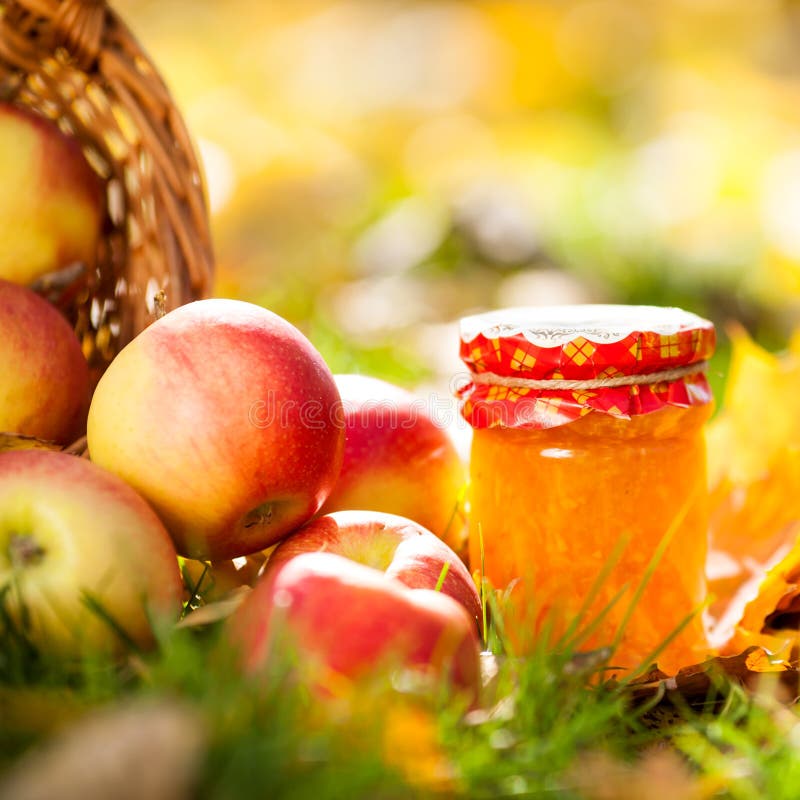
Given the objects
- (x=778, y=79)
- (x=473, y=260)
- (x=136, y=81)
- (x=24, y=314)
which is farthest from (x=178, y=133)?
(x=778, y=79)

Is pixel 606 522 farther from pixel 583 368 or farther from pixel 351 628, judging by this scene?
pixel 351 628

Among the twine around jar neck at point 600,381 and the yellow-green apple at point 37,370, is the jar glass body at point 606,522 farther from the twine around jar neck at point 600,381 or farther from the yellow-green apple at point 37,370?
the yellow-green apple at point 37,370

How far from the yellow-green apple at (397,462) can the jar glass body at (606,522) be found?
102 mm

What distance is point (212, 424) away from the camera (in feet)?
2.55

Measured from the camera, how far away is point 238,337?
802 millimetres

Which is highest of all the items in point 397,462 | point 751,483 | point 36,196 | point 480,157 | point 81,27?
point 81,27

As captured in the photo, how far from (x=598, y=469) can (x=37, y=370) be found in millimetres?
513

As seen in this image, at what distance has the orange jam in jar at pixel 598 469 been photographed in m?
0.84

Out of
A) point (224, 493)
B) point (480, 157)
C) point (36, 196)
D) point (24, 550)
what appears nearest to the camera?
point (24, 550)

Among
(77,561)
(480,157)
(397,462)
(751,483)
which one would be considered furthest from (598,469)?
(480,157)

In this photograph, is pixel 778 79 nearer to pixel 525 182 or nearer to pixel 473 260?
pixel 525 182

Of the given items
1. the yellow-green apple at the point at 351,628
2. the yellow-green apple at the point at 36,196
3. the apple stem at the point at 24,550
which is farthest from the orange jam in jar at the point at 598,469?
the yellow-green apple at the point at 36,196

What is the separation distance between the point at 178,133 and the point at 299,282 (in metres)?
1.44

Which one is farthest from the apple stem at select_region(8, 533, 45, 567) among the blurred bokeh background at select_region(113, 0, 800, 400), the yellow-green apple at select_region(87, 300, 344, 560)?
the blurred bokeh background at select_region(113, 0, 800, 400)
